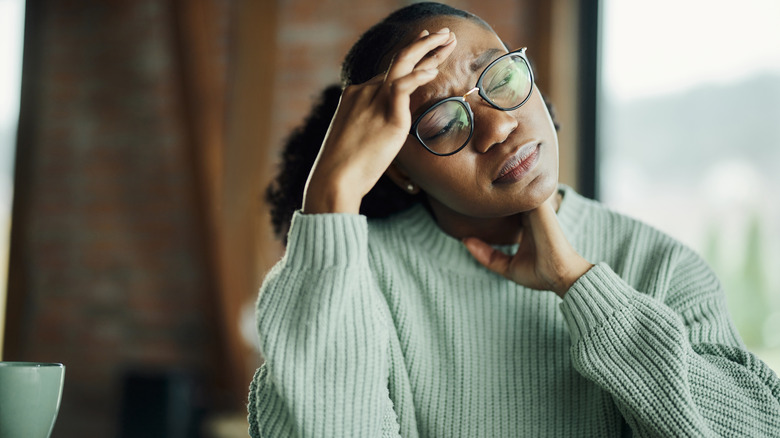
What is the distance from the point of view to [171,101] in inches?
146

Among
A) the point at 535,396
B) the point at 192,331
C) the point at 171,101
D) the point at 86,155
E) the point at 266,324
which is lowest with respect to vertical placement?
the point at 192,331

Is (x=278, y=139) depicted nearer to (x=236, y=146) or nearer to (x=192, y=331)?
(x=236, y=146)

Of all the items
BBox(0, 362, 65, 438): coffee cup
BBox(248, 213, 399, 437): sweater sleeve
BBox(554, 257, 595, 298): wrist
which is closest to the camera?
BBox(0, 362, 65, 438): coffee cup

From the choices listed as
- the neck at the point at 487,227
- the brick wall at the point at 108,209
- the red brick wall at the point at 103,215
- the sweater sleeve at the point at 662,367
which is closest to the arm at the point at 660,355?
the sweater sleeve at the point at 662,367

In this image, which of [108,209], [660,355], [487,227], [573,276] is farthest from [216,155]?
[660,355]

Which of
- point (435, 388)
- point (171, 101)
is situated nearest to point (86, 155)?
point (171, 101)

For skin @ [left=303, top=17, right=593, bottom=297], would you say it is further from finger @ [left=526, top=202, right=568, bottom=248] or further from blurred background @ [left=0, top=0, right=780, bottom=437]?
blurred background @ [left=0, top=0, right=780, bottom=437]

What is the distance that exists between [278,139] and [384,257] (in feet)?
7.50

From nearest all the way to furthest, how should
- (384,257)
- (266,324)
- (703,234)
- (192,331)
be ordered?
(266,324) < (384,257) < (703,234) < (192,331)

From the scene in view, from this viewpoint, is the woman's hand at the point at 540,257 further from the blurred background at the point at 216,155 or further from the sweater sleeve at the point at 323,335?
the blurred background at the point at 216,155

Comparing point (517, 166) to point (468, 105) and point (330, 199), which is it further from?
point (330, 199)

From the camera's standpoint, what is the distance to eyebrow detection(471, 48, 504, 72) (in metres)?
1.15

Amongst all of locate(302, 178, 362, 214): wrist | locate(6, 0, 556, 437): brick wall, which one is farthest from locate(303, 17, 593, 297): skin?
locate(6, 0, 556, 437): brick wall

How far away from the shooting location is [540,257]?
1.14 m
